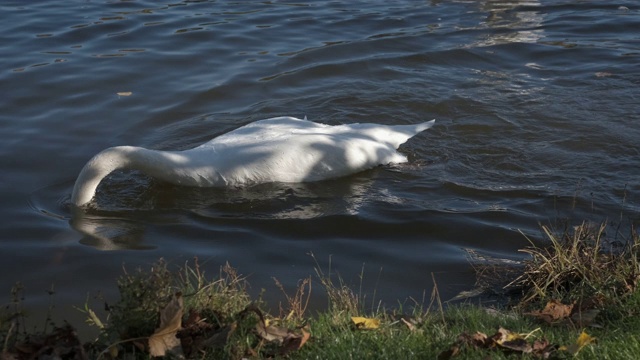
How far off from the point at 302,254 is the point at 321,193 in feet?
4.74

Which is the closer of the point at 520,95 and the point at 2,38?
the point at 520,95

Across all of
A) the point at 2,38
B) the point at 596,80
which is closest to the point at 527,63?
the point at 596,80

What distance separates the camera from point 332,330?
5.01m

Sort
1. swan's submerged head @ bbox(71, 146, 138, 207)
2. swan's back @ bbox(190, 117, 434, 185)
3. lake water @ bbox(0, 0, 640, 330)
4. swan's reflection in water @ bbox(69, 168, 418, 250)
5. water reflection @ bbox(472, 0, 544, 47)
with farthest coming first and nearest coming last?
water reflection @ bbox(472, 0, 544, 47) → swan's back @ bbox(190, 117, 434, 185) → swan's submerged head @ bbox(71, 146, 138, 207) → swan's reflection in water @ bbox(69, 168, 418, 250) → lake water @ bbox(0, 0, 640, 330)

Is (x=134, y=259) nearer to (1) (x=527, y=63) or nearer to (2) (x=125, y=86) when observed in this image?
(2) (x=125, y=86)

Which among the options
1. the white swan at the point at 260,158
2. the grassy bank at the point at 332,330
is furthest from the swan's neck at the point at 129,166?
the grassy bank at the point at 332,330

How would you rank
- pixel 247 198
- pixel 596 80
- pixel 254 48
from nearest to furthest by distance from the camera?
pixel 247 198, pixel 596 80, pixel 254 48

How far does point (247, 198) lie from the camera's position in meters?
8.40

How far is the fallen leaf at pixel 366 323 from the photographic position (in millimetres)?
5027

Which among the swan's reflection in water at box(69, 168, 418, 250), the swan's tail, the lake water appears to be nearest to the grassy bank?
the lake water

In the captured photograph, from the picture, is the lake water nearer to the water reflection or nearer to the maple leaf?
the water reflection

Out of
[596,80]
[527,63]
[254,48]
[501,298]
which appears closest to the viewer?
[501,298]

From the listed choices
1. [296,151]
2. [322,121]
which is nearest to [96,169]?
[296,151]

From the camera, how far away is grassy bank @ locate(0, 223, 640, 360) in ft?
15.0
